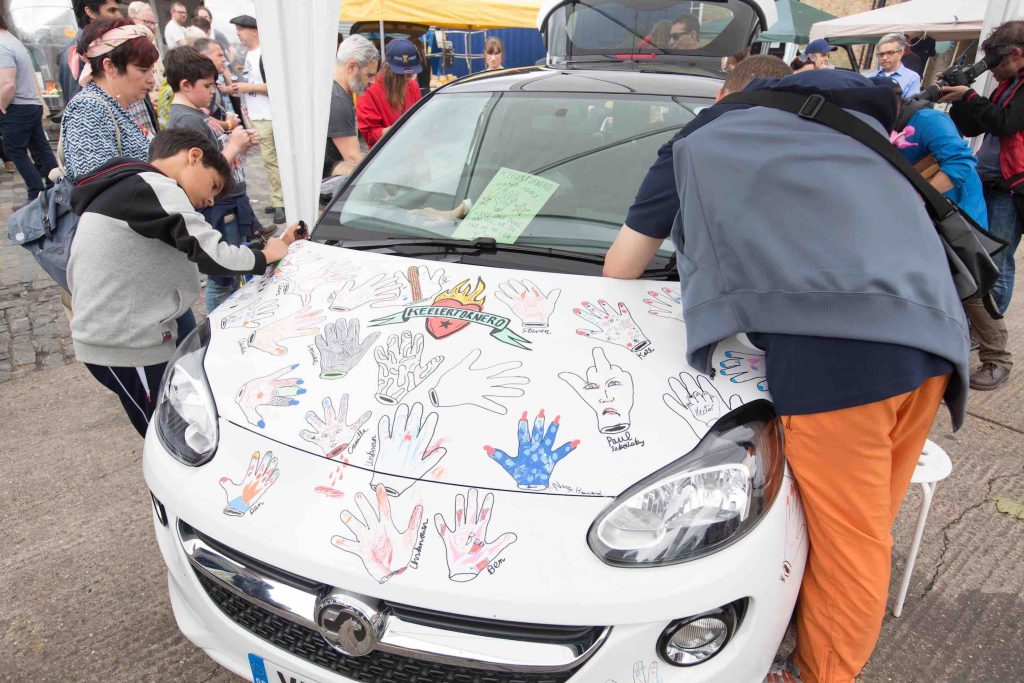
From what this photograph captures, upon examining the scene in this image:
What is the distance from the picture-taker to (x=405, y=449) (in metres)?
1.58

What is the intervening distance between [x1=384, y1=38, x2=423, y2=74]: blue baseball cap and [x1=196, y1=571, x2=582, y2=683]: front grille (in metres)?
4.14

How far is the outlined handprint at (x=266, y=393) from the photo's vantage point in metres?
1.74

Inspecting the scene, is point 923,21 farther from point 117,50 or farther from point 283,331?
point 283,331

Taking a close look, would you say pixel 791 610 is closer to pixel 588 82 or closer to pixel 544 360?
pixel 544 360

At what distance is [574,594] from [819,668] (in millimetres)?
807

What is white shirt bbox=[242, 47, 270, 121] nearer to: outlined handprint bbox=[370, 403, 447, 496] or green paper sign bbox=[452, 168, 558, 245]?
green paper sign bbox=[452, 168, 558, 245]

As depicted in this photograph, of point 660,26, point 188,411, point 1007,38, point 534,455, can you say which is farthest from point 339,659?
point 1007,38

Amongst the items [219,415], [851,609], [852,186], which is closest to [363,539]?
[219,415]

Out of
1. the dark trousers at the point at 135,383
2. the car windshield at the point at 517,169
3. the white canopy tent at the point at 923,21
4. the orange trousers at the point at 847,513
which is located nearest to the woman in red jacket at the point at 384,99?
the car windshield at the point at 517,169

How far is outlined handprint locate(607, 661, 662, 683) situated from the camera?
1394 millimetres

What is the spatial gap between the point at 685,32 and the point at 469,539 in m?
3.30

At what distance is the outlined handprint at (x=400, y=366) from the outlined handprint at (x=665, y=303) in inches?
24.7

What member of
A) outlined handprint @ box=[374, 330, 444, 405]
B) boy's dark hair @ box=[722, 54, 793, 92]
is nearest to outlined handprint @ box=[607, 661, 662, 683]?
outlined handprint @ box=[374, 330, 444, 405]

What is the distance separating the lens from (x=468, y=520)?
4.74 feet
